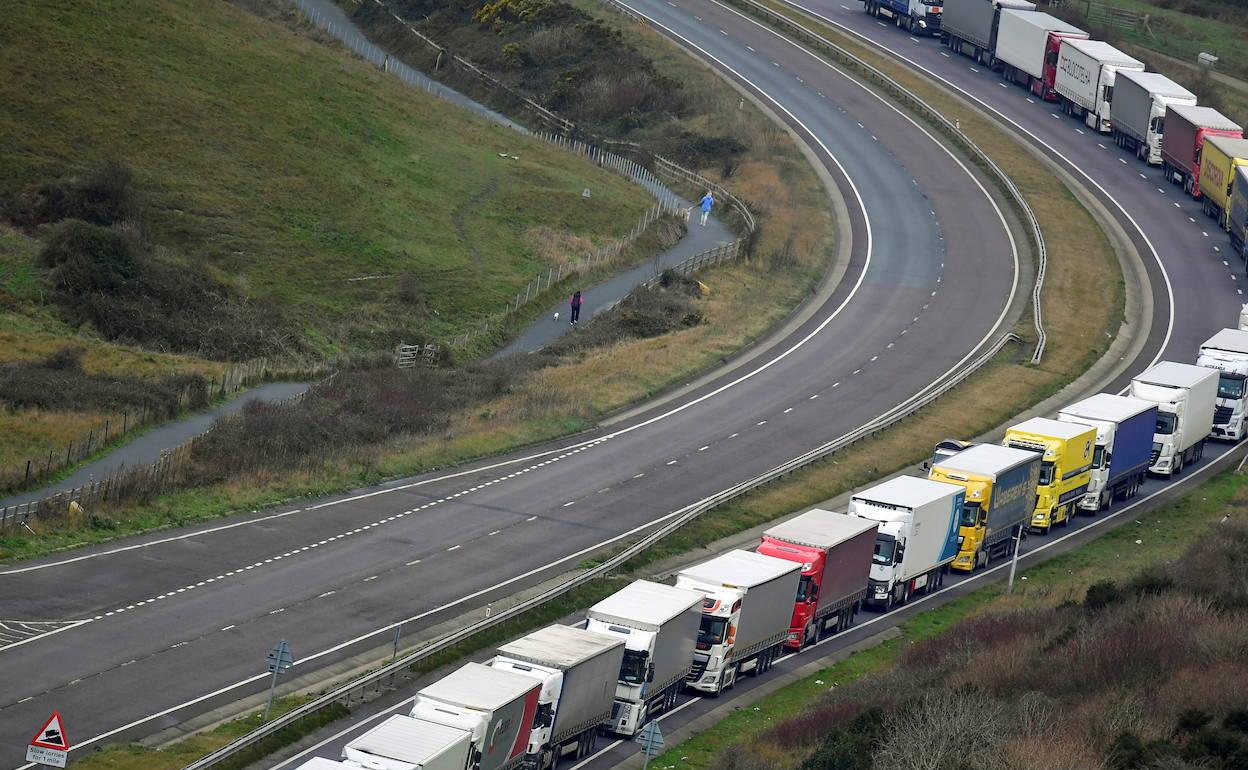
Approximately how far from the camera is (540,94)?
392 ft

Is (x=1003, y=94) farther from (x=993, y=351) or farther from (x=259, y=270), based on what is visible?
(x=259, y=270)

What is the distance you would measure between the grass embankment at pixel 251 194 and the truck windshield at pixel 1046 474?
94.4 feet


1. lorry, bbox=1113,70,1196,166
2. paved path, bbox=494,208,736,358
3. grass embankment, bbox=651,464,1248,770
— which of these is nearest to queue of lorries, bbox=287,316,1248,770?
grass embankment, bbox=651,464,1248,770

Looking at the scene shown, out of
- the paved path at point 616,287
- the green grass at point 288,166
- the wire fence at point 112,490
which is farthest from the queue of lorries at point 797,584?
the green grass at point 288,166

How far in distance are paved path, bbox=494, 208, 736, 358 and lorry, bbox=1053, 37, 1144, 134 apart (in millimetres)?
31635

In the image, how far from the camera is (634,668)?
41281 mm

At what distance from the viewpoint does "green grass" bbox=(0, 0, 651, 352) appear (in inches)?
3118

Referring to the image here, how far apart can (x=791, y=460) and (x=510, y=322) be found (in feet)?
65.4

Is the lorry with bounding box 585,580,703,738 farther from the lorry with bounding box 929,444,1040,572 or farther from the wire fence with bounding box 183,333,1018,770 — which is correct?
the lorry with bounding box 929,444,1040,572

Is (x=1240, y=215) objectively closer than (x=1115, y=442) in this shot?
No

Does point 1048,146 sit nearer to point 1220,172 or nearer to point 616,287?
point 1220,172

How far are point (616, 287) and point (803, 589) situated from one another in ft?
128

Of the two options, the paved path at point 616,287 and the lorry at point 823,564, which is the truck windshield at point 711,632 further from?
the paved path at point 616,287

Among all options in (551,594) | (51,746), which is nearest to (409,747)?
(51,746)
